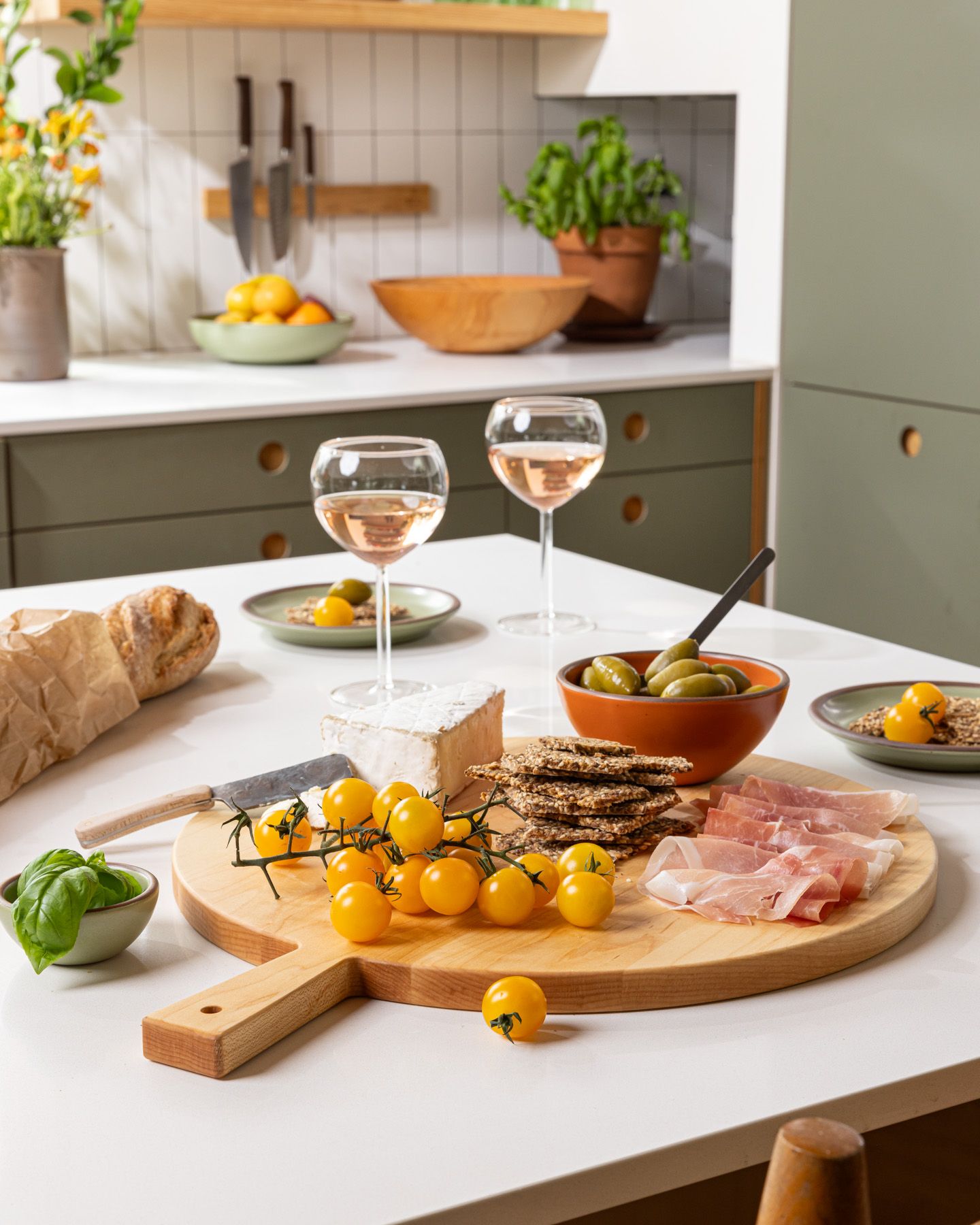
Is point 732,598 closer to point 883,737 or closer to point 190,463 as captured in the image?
point 883,737

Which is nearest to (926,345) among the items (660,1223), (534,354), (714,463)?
(714,463)

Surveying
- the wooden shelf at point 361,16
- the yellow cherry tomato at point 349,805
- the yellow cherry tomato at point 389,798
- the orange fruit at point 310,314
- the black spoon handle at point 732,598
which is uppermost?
the wooden shelf at point 361,16

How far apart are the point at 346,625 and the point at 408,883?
647 mm

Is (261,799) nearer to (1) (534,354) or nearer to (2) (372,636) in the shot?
(2) (372,636)

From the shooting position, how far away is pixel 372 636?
142cm

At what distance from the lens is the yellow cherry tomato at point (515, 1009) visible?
71 centimetres

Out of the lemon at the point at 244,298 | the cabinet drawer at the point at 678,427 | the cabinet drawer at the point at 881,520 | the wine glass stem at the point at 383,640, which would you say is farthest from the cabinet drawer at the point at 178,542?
the wine glass stem at the point at 383,640

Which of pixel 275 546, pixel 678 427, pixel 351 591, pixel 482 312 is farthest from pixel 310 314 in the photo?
pixel 351 591

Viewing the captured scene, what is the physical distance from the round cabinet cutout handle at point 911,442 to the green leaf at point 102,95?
1566 mm

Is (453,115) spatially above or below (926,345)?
above

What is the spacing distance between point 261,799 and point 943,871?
0.43 metres

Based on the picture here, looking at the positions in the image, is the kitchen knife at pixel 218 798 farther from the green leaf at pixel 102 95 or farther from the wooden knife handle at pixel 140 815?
the green leaf at pixel 102 95

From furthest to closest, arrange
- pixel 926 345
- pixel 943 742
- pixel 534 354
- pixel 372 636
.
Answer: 1. pixel 534 354
2. pixel 926 345
3. pixel 372 636
4. pixel 943 742

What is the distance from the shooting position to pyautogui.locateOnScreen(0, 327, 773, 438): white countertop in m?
2.61
